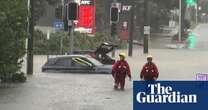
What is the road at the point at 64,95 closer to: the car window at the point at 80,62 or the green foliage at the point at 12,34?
the green foliage at the point at 12,34

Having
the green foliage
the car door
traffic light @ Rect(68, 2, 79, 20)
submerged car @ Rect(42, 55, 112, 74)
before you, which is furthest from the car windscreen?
the green foliage

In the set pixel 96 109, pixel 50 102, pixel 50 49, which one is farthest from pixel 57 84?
pixel 50 49

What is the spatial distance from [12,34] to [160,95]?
44.8 ft

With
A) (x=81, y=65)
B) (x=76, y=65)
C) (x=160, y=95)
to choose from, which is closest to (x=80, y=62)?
(x=81, y=65)

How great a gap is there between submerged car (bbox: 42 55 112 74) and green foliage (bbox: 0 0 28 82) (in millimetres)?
9762

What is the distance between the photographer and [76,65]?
121 ft

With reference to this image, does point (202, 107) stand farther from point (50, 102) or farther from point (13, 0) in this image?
point (13, 0)

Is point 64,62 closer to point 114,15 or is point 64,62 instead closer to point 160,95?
point 114,15

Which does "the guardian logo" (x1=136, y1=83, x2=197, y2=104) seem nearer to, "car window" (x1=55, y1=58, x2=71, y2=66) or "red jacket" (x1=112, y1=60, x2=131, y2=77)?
"red jacket" (x1=112, y1=60, x2=131, y2=77)

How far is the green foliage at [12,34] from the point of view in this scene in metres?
24.3

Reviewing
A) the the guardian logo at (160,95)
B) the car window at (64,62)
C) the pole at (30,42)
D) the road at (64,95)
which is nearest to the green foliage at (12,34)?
the road at (64,95)

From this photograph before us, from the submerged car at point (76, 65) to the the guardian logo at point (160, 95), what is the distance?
24395 mm

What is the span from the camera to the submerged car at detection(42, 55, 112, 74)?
36.3 m

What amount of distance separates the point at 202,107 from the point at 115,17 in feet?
103
